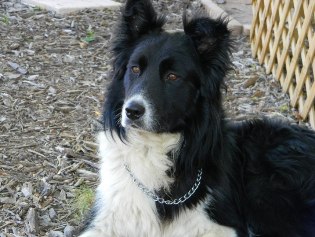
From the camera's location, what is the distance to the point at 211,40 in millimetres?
3090

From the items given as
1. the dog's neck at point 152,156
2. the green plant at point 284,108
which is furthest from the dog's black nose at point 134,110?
the green plant at point 284,108

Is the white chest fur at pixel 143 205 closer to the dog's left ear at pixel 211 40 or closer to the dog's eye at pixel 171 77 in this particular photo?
the dog's eye at pixel 171 77

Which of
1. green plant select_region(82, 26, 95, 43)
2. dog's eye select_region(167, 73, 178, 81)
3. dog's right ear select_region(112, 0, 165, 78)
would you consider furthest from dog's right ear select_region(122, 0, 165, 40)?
green plant select_region(82, 26, 95, 43)

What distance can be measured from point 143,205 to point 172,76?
77cm

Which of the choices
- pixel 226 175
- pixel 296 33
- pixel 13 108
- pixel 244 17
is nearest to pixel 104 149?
pixel 226 175

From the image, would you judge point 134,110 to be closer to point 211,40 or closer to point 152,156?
point 152,156

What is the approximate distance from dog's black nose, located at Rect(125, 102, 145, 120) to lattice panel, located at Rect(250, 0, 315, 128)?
2.29 meters

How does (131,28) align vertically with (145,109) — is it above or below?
above

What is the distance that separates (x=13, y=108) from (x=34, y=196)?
1241 mm

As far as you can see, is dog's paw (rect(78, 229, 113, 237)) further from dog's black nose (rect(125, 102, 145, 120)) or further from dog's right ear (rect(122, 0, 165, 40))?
dog's right ear (rect(122, 0, 165, 40))

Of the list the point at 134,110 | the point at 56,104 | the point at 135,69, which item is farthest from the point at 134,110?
the point at 56,104

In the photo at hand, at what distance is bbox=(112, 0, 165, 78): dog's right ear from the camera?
322cm

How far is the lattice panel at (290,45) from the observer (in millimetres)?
4895

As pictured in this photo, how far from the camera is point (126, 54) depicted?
10.7 ft
